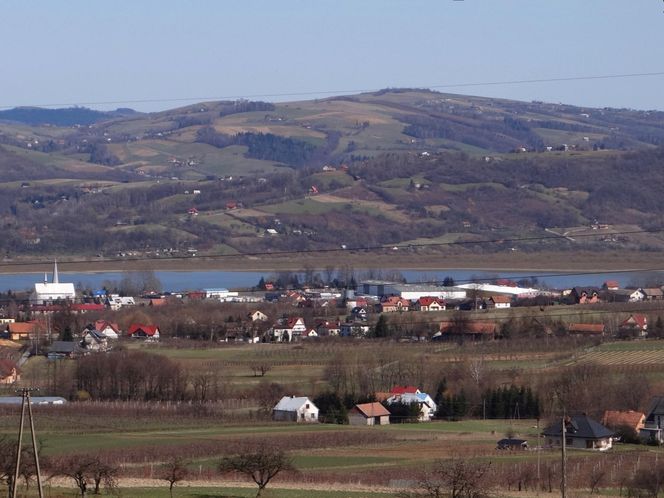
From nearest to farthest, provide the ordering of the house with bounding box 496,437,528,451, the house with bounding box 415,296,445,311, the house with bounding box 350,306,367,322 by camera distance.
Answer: the house with bounding box 496,437,528,451
the house with bounding box 350,306,367,322
the house with bounding box 415,296,445,311

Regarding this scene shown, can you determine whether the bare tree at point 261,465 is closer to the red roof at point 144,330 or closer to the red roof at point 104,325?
the red roof at point 144,330

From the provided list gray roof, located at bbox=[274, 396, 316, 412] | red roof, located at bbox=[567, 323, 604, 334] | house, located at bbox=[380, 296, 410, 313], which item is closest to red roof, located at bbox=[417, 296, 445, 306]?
house, located at bbox=[380, 296, 410, 313]

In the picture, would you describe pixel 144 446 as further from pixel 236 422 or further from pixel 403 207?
pixel 403 207

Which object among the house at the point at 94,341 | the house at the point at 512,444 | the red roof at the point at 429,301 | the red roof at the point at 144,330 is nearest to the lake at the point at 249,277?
the red roof at the point at 429,301

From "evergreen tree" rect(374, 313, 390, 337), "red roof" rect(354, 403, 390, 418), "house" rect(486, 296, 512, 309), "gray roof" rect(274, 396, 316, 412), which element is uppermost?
"gray roof" rect(274, 396, 316, 412)

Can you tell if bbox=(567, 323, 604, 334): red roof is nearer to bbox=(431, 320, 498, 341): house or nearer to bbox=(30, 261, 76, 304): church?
bbox=(431, 320, 498, 341): house

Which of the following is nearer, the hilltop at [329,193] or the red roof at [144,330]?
the red roof at [144,330]
